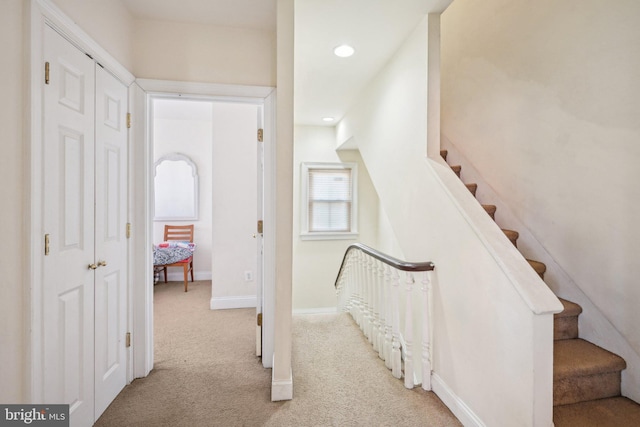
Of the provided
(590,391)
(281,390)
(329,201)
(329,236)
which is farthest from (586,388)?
(329,201)

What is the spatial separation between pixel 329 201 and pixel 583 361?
399cm

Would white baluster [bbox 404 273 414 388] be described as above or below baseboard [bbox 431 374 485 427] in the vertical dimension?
above

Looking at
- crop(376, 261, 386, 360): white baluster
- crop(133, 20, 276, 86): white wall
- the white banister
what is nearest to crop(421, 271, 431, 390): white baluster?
the white banister

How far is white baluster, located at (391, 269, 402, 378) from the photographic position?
82.2 inches

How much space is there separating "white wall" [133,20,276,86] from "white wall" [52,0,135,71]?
8cm

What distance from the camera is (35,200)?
1204 mm

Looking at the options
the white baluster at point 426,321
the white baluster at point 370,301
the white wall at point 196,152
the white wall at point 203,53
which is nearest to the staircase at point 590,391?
the white baluster at point 426,321

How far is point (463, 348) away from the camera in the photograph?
167cm

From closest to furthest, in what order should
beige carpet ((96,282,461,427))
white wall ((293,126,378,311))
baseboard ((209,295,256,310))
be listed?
1. beige carpet ((96,282,461,427))
2. baseboard ((209,295,256,310))
3. white wall ((293,126,378,311))

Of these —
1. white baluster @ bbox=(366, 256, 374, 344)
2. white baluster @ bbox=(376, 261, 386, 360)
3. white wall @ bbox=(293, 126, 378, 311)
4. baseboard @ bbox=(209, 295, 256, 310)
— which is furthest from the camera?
white wall @ bbox=(293, 126, 378, 311)

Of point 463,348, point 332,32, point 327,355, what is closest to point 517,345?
point 463,348

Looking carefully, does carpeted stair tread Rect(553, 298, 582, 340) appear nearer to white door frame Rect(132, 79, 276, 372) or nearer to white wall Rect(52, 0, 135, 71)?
white door frame Rect(132, 79, 276, 372)

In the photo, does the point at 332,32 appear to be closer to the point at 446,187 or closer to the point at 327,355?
the point at 446,187

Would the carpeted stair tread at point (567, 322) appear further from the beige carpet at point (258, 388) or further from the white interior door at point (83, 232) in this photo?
the white interior door at point (83, 232)
